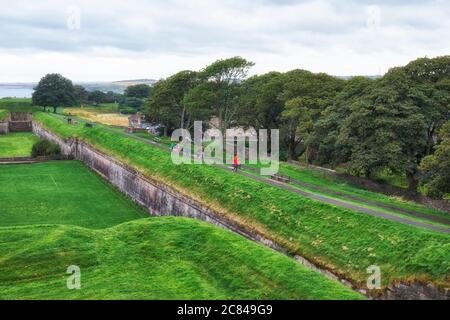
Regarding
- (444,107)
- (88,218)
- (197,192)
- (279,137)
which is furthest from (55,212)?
(444,107)

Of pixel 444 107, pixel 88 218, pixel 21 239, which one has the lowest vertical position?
pixel 88 218

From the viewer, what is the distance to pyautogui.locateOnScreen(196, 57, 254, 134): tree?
146 ft

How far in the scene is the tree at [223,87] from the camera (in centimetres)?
4453

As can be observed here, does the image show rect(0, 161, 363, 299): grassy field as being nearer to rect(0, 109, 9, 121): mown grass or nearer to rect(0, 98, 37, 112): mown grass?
rect(0, 109, 9, 121): mown grass

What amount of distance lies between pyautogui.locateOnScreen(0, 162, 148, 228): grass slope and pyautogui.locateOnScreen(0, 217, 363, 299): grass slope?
8974 millimetres

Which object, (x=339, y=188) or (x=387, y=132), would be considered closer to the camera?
(x=339, y=188)

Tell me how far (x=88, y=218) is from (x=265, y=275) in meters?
16.2

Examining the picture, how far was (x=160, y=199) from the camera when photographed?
2895cm

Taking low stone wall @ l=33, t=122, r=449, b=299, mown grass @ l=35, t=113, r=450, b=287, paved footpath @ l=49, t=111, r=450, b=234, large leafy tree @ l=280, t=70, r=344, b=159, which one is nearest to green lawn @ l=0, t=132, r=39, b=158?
→ low stone wall @ l=33, t=122, r=449, b=299

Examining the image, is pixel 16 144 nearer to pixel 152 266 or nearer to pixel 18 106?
pixel 18 106

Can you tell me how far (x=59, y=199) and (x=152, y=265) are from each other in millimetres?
Result: 18318

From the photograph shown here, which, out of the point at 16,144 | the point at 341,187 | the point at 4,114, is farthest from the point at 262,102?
the point at 4,114
